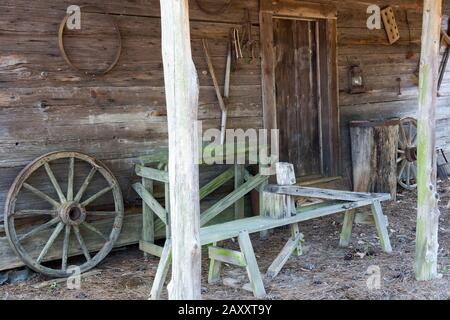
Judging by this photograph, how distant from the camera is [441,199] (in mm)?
7543

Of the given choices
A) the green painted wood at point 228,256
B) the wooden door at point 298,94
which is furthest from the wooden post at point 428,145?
the wooden door at point 298,94

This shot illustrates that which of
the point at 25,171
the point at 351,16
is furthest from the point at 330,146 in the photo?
the point at 25,171

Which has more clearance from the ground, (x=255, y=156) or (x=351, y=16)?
(x=351, y=16)

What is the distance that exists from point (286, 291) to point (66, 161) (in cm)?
224

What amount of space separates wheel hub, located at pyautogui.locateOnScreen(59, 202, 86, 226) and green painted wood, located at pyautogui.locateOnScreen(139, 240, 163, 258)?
0.68m

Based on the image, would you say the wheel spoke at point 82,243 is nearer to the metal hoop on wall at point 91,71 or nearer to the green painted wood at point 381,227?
the metal hoop on wall at point 91,71

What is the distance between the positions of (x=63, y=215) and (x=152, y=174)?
0.85m

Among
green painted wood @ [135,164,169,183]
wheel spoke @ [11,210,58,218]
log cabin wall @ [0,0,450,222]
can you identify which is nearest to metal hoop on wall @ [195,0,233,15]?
log cabin wall @ [0,0,450,222]

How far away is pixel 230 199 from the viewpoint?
531cm

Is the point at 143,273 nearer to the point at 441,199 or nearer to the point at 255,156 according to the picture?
the point at 255,156

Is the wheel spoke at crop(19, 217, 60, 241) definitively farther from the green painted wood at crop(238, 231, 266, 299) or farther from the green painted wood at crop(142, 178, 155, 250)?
the green painted wood at crop(238, 231, 266, 299)

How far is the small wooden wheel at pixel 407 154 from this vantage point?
25.5ft

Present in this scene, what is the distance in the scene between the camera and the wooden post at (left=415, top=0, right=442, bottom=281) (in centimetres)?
425
